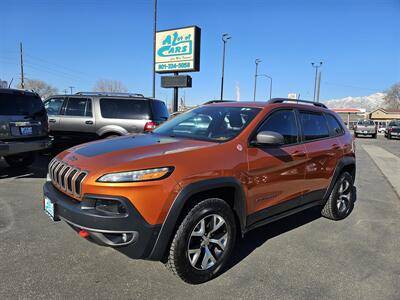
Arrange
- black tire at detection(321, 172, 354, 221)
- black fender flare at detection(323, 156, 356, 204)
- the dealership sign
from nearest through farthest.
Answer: black fender flare at detection(323, 156, 356, 204), black tire at detection(321, 172, 354, 221), the dealership sign

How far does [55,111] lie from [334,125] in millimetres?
7267

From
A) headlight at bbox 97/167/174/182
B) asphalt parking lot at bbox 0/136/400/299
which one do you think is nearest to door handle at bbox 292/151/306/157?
asphalt parking lot at bbox 0/136/400/299

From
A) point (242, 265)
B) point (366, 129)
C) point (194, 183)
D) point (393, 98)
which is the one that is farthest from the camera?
point (393, 98)

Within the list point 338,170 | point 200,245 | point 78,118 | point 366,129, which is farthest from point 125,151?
point 366,129

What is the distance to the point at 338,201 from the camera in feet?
17.5

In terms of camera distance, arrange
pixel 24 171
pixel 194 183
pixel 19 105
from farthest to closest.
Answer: pixel 24 171 → pixel 19 105 → pixel 194 183

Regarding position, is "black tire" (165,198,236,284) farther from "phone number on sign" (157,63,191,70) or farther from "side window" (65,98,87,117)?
"phone number on sign" (157,63,191,70)

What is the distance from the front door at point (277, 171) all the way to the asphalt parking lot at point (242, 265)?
21.8 inches

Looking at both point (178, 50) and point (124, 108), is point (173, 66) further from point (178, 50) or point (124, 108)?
point (124, 108)

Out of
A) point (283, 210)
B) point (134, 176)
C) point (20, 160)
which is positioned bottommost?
point (20, 160)

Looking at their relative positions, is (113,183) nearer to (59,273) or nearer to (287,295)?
(59,273)

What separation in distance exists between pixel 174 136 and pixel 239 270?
1.62m

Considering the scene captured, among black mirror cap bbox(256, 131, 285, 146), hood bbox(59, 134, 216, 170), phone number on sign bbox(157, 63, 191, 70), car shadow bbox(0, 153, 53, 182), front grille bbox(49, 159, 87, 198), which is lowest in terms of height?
car shadow bbox(0, 153, 53, 182)

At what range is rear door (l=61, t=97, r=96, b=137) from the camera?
29.6 ft
